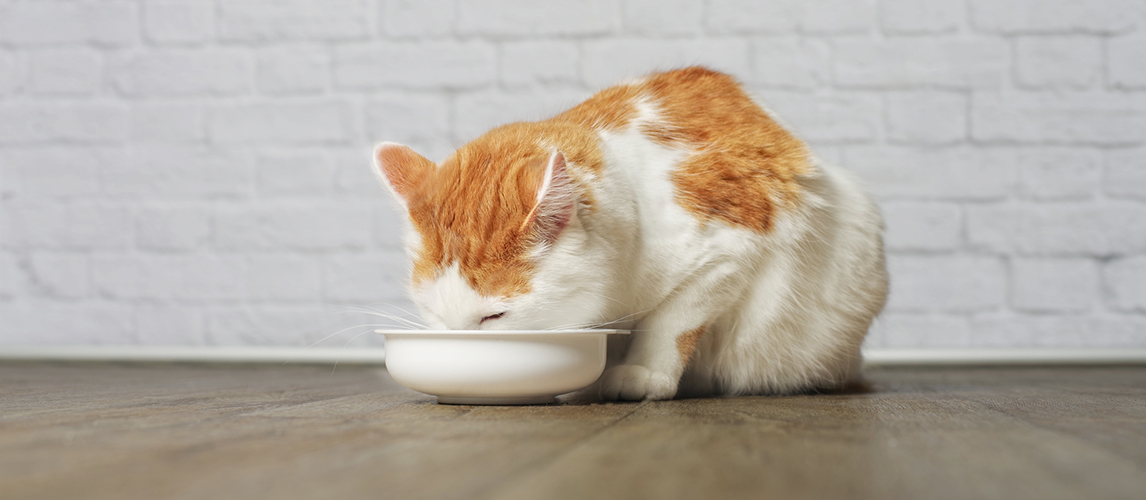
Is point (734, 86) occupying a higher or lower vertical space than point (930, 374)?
higher

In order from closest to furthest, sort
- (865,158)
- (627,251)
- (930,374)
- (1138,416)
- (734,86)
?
(1138,416) → (627,251) → (734,86) → (930,374) → (865,158)

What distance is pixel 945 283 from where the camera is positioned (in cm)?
180

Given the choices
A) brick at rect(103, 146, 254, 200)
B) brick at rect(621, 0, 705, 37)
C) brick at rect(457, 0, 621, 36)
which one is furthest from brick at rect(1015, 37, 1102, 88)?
brick at rect(103, 146, 254, 200)

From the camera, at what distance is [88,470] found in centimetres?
52

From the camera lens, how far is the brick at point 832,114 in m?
1.81

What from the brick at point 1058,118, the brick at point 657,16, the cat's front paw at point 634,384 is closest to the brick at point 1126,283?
the brick at point 1058,118

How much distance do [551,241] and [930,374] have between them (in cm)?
96

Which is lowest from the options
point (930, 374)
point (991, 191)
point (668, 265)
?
point (930, 374)

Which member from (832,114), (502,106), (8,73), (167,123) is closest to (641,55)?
(502,106)

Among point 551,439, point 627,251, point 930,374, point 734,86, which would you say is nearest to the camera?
point 551,439

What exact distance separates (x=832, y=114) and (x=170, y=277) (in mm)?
1548

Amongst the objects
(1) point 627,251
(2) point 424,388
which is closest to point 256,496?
(2) point 424,388

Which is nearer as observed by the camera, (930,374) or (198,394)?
(198,394)

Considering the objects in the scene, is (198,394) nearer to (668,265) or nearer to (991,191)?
(668,265)
